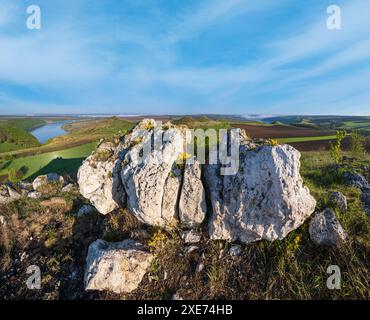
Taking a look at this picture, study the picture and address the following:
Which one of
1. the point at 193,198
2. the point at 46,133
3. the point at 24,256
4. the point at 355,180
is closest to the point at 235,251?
the point at 193,198

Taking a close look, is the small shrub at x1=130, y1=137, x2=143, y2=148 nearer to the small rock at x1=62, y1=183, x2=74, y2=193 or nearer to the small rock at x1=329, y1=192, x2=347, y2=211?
the small rock at x1=329, y1=192, x2=347, y2=211

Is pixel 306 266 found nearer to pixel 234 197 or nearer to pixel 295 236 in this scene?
pixel 295 236

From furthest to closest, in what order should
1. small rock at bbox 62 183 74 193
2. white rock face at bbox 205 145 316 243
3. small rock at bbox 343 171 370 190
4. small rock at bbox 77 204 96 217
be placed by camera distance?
small rock at bbox 62 183 74 193, small rock at bbox 77 204 96 217, small rock at bbox 343 171 370 190, white rock face at bbox 205 145 316 243

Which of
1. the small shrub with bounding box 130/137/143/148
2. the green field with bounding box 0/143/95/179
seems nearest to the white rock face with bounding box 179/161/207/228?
the small shrub with bounding box 130/137/143/148

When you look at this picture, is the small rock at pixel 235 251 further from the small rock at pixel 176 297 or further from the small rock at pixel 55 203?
the small rock at pixel 55 203

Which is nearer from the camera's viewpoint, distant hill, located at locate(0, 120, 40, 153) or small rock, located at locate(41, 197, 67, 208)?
small rock, located at locate(41, 197, 67, 208)

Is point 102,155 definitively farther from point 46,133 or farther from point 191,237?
point 46,133

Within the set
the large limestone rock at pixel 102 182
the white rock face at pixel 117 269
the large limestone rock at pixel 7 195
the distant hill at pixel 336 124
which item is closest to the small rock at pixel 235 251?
the white rock face at pixel 117 269
